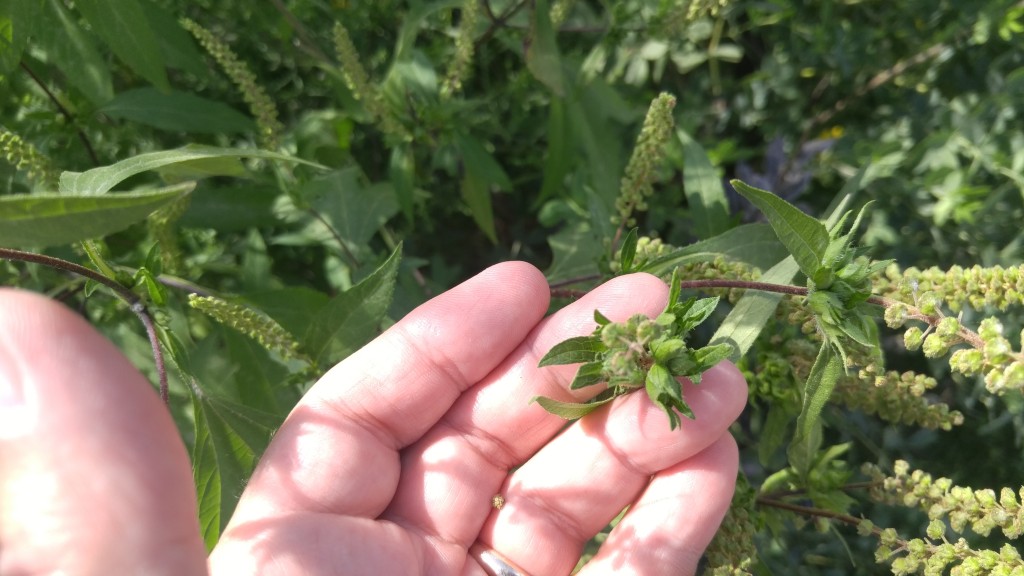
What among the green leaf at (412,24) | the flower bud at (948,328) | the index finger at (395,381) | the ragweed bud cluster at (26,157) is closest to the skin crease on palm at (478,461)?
the index finger at (395,381)

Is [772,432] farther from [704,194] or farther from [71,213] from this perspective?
[71,213]

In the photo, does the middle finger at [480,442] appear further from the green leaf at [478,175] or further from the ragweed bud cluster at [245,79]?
the ragweed bud cluster at [245,79]

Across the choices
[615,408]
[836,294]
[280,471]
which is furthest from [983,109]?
[280,471]

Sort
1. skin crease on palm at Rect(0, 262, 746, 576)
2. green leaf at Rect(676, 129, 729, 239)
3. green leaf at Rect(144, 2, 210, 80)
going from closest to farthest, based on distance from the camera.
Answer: skin crease on palm at Rect(0, 262, 746, 576) < green leaf at Rect(676, 129, 729, 239) < green leaf at Rect(144, 2, 210, 80)

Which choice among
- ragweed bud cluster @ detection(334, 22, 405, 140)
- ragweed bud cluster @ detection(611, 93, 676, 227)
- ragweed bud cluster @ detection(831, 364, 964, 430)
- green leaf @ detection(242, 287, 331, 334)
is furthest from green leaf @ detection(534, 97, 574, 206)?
ragweed bud cluster @ detection(831, 364, 964, 430)

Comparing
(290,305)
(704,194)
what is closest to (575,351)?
(704,194)

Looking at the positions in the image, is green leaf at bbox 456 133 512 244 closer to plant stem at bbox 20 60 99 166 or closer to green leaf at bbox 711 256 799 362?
green leaf at bbox 711 256 799 362

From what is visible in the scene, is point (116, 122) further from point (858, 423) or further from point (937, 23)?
point (937, 23)
